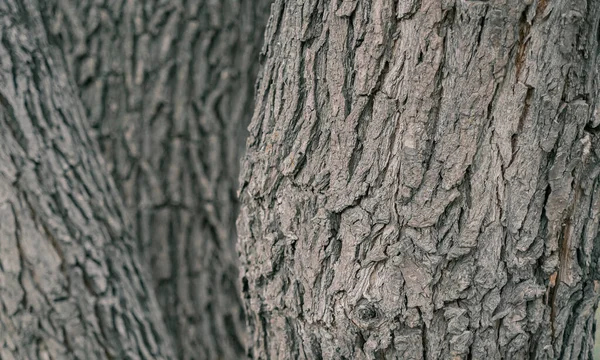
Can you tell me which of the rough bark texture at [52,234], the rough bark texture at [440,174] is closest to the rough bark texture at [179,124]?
the rough bark texture at [52,234]

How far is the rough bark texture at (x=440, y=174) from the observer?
132cm

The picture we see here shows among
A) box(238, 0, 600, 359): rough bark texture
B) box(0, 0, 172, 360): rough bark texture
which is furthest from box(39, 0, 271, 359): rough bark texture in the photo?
box(238, 0, 600, 359): rough bark texture

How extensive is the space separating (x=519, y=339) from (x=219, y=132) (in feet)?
5.62

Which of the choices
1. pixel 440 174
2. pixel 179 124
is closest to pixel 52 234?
pixel 179 124

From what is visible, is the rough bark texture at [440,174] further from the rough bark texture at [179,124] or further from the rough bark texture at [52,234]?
the rough bark texture at [179,124]

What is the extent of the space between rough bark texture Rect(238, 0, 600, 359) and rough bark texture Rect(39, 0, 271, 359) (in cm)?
122

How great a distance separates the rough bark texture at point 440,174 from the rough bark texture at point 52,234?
777 mm

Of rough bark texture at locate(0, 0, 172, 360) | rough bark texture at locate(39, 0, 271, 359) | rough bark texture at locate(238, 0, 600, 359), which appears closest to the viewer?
rough bark texture at locate(238, 0, 600, 359)

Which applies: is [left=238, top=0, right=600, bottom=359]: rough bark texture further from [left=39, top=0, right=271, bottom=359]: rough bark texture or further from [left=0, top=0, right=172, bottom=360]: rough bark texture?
[left=39, top=0, right=271, bottom=359]: rough bark texture

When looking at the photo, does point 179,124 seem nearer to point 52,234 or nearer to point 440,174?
point 52,234

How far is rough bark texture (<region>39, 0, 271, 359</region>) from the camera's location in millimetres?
2697

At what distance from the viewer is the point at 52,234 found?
1971 mm

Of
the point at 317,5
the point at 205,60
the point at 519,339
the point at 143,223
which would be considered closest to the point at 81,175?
the point at 143,223

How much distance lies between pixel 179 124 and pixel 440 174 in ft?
5.38
